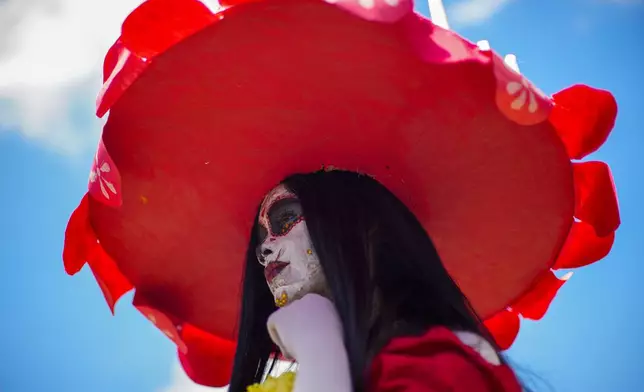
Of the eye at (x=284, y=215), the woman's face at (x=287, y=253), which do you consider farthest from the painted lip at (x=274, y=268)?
the eye at (x=284, y=215)

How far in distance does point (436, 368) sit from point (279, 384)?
447mm

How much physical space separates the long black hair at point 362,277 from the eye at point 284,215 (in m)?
0.04

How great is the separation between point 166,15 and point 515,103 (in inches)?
35.6

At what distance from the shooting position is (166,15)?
1.88 meters

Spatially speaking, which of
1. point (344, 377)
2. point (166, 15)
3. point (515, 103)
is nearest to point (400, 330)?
point (344, 377)

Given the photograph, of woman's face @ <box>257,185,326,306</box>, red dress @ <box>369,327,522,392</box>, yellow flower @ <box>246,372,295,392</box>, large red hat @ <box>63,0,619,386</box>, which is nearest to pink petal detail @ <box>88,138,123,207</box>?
large red hat @ <box>63,0,619,386</box>

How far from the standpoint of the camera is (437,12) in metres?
2.34

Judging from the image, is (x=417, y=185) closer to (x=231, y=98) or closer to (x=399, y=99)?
(x=399, y=99)

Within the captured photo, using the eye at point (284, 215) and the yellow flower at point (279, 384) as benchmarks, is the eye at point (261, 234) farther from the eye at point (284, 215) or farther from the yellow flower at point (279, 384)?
the yellow flower at point (279, 384)

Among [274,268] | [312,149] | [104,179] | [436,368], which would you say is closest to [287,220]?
[274,268]

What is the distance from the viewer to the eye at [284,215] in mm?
2170

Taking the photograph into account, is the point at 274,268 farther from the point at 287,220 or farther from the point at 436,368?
the point at 436,368

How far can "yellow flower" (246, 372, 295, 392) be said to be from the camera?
177 cm

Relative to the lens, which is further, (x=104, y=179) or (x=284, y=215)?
(x=284, y=215)
